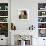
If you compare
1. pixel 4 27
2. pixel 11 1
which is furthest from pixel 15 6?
pixel 4 27

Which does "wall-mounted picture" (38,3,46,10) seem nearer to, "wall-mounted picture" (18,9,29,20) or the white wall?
the white wall

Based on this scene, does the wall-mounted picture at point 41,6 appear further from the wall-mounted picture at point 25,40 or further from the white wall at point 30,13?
the wall-mounted picture at point 25,40

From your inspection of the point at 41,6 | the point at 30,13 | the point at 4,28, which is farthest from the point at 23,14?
the point at 4,28

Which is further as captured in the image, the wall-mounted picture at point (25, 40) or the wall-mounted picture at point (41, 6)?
the wall-mounted picture at point (41, 6)

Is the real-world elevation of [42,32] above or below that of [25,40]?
above

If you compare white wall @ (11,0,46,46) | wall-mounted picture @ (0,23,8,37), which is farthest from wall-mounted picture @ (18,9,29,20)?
wall-mounted picture @ (0,23,8,37)

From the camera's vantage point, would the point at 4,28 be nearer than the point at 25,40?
No

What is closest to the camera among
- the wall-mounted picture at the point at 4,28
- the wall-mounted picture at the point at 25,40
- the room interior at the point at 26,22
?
the wall-mounted picture at the point at 25,40

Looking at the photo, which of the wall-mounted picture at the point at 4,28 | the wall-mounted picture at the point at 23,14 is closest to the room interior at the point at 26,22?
the wall-mounted picture at the point at 23,14

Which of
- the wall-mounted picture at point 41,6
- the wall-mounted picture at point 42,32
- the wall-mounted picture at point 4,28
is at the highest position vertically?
the wall-mounted picture at point 41,6

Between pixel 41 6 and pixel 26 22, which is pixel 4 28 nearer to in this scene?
pixel 26 22

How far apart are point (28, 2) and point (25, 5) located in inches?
9.0

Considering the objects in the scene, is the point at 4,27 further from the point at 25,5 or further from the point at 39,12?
the point at 39,12

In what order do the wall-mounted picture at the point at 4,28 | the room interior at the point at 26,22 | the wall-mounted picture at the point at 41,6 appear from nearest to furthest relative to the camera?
the room interior at the point at 26,22, the wall-mounted picture at the point at 41,6, the wall-mounted picture at the point at 4,28
